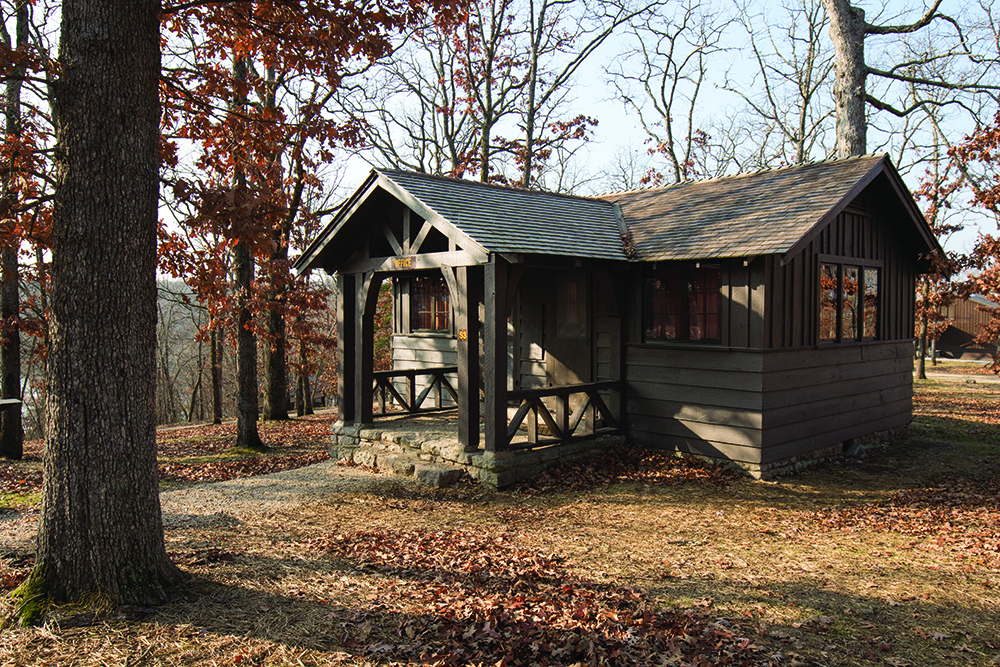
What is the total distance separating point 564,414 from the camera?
10609mm

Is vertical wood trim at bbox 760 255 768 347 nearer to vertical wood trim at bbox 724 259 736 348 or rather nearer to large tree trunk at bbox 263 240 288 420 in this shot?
vertical wood trim at bbox 724 259 736 348

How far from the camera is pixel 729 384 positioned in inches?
399

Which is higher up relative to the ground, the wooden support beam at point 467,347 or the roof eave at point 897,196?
the roof eave at point 897,196

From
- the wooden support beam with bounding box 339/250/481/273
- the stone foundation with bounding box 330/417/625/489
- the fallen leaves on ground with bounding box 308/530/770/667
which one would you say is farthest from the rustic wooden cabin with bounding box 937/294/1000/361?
the fallen leaves on ground with bounding box 308/530/770/667

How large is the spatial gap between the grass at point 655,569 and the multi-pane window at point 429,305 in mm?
5690

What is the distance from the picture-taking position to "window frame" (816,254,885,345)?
10.9m

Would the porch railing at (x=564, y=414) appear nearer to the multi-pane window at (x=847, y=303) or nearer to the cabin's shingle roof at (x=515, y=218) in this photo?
the cabin's shingle roof at (x=515, y=218)

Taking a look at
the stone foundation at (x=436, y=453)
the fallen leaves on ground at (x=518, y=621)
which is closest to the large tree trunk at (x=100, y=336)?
the fallen leaves on ground at (x=518, y=621)

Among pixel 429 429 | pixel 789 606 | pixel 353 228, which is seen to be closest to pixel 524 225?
pixel 353 228

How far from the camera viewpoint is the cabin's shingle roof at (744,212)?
32.0 feet

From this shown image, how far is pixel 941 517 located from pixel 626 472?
13.5 ft

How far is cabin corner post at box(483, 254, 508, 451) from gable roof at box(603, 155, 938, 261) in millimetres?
2803

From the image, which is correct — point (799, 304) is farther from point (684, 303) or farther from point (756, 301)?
point (684, 303)

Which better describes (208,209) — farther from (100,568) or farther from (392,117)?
(392,117)
